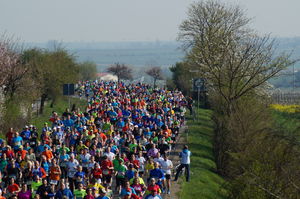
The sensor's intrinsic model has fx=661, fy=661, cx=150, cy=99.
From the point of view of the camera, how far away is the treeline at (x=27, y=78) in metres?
38.7

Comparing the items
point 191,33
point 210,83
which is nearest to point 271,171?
point 210,83

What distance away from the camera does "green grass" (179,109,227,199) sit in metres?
24.4

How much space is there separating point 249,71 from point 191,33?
945 inches

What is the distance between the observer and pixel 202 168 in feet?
101

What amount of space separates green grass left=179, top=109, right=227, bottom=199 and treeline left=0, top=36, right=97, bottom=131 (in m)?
10.3

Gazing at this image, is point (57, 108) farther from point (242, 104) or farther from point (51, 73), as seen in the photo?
point (242, 104)

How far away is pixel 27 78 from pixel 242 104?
57.3 feet

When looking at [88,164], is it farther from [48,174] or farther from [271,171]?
[271,171]

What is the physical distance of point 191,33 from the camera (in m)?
62.9

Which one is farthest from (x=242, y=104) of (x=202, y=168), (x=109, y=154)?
(x=109, y=154)

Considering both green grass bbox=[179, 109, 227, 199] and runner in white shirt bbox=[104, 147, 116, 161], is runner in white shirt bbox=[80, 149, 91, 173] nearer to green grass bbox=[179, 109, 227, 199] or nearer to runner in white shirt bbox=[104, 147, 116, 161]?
runner in white shirt bbox=[104, 147, 116, 161]

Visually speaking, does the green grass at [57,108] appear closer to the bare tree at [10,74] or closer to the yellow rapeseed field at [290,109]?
the bare tree at [10,74]

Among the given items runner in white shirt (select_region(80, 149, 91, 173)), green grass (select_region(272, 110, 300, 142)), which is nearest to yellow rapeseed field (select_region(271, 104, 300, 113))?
green grass (select_region(272, 110, 300, 142))

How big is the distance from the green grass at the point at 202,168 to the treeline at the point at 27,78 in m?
10.3
